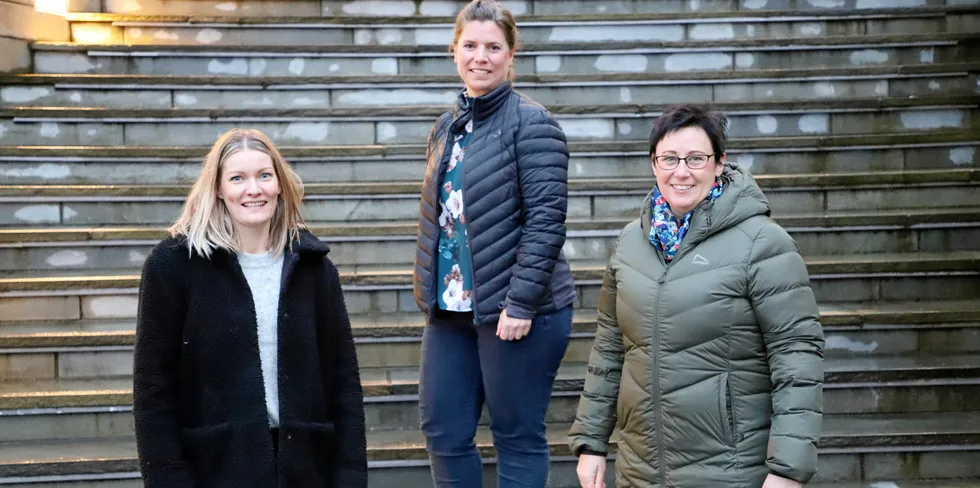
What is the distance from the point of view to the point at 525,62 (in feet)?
21.6

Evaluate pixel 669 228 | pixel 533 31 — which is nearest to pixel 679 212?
pixel 669 228

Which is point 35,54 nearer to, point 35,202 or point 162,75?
point 162,75

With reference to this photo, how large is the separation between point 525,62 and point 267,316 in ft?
15.0

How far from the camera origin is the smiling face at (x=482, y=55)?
298 cm

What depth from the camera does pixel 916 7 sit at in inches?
271

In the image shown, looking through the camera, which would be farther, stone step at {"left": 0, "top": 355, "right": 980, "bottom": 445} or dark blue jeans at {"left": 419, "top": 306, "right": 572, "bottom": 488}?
stone step at {"left": 0, "top": 355, "right": 980, "bottom": 445}

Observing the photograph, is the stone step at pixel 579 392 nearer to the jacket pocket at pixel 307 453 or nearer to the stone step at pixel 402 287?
the stone step at pixel 402 287

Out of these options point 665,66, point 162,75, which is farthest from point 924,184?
point 162,75

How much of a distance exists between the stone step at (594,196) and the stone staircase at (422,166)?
12 mm

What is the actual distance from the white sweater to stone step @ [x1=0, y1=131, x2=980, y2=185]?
11.2 feet

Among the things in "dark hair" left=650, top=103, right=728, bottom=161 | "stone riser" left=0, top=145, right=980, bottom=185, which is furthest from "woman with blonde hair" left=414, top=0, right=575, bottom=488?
"stone riser" left=0, top=145, right=980, bottom=185

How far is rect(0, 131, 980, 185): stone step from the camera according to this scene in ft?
18.4

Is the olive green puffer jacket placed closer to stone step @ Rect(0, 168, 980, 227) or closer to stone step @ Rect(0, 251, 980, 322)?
stone step @ Rect(0, 251, 980, 322)

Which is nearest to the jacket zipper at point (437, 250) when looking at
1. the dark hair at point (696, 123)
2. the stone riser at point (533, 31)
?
the dark hair at point (696, 123)
